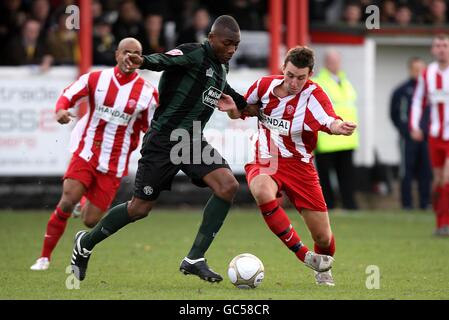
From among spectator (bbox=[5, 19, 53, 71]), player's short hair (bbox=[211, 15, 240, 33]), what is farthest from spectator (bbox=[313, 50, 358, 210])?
player's short hair (bbox=[211, 15, 240, 33])

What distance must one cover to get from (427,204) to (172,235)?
538 centimetres

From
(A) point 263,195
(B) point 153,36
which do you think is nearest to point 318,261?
(A) point 263,195

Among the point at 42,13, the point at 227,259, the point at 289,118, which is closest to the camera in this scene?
the point at 289,118

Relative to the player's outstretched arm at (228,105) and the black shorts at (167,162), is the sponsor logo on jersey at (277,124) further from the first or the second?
the black shorts at (167,162)

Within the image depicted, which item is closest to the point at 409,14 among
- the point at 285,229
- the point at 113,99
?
the point at 113,99

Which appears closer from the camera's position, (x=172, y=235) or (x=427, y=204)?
(x=172, y=235)

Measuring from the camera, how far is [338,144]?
15258 mm

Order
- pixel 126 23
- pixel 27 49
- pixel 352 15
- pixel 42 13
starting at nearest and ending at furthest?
pixel 27 49 → pixel 42 13 → pixel 126 23 → pixel 352 15

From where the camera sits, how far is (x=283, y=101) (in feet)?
27.1

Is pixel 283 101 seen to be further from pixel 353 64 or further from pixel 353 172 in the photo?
pixel 353 64

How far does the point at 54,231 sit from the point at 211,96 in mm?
2140

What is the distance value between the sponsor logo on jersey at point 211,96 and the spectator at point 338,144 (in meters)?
6.89

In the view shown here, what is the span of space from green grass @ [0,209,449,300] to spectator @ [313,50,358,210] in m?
0.51

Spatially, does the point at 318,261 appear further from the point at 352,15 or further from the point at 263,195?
the point at 352,15
